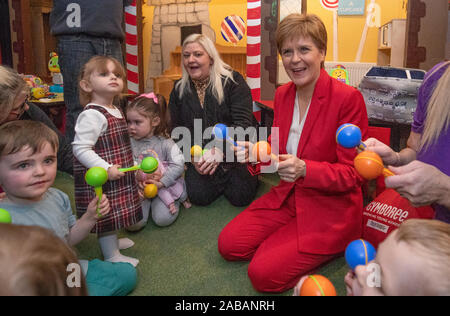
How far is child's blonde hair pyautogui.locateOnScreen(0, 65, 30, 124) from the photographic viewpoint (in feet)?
5.26

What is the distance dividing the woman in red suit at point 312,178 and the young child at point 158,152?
1.81 ft

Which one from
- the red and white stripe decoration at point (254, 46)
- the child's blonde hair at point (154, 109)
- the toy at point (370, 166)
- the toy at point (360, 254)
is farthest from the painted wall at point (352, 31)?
the toy at point (360, 254)

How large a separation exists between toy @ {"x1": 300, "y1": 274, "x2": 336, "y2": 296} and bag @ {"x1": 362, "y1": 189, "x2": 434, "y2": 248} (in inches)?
35.3

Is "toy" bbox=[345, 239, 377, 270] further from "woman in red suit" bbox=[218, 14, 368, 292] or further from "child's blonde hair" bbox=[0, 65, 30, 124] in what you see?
"child's blonde hair" bbox=[0, 65, 30, 124]

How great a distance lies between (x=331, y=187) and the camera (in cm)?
146

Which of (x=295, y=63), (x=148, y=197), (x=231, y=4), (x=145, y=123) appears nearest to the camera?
(x=295, y=63)

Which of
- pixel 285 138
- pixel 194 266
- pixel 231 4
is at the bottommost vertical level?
pixel 194 266

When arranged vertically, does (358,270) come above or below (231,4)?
below

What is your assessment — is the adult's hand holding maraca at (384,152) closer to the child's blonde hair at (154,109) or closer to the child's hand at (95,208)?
the child's hand at (95,208)

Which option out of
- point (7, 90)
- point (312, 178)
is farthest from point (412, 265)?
point (7, 90)

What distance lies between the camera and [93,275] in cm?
139

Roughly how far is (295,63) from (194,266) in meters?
0.96
